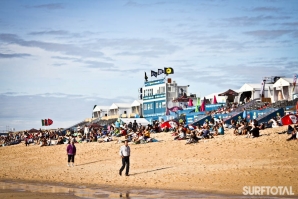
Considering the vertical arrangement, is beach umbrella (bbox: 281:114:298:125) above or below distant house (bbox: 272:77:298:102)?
below

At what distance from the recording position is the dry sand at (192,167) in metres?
19.4

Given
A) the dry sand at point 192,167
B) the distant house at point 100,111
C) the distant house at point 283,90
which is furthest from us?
the distant house at point 100,111

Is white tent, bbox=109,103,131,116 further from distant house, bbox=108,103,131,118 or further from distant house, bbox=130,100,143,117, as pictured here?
distant house, bbox=130,100,143,117

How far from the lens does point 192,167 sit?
76.3ft

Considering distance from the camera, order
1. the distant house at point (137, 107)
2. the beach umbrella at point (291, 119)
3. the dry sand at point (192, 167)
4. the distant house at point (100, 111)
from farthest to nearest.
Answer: the distant house at point (100, 111), the distant house at point (137, 107), the beach umbrella at point (291, 119), the dry sand at point (192, 167)

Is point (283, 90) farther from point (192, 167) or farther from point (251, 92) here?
point (192, 167)

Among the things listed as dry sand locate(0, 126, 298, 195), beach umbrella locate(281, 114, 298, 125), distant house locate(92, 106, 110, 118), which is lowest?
dry sand locate(0, 126, 298, 195)

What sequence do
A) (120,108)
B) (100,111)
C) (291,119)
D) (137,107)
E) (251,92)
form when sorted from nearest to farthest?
(291,119), (251,92), (137,107), (120,108), (100,111)

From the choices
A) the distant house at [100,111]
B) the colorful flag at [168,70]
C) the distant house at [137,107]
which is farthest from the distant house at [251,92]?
the distant house at [100,111]

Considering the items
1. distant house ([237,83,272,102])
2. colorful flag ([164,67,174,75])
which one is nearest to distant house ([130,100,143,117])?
colorful flag ([164,67,174,75])

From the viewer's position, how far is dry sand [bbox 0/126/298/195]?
19.4 meters

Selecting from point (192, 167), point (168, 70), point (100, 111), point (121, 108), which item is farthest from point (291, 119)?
point (100, 111)

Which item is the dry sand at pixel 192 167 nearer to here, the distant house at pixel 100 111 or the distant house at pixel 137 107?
the distant house at pixel 137 107

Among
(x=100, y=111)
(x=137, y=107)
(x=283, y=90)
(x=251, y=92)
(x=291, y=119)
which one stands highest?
(x=100, y=111)
